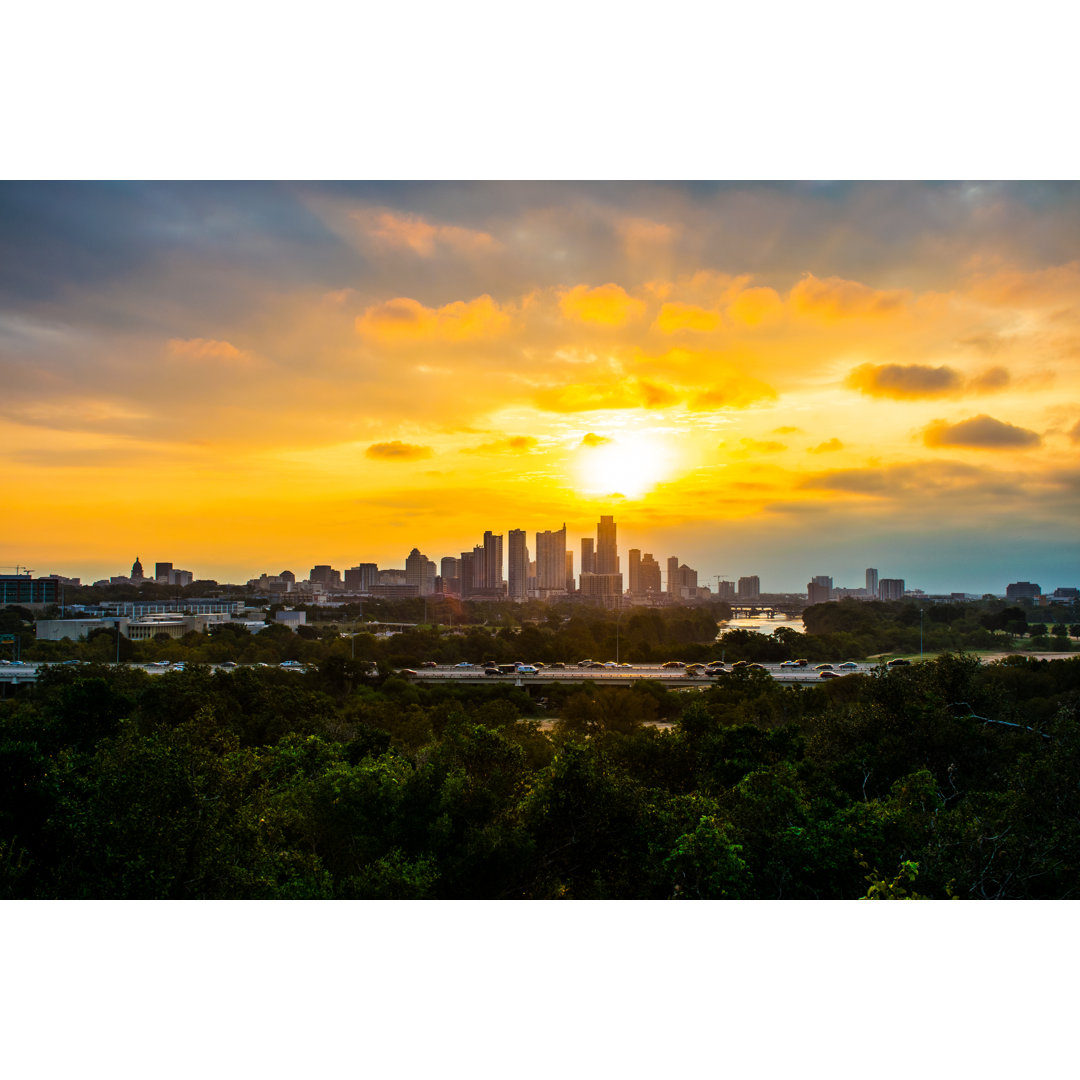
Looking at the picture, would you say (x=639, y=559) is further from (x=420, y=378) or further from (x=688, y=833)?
(x=688, y=833)

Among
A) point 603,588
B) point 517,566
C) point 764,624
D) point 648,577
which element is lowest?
point 764,624

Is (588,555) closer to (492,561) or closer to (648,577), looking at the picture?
(648,577)

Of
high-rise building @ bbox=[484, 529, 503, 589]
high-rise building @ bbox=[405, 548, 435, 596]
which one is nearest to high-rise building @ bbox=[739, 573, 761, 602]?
high-rise building @ bbox=[484, 529, 503, 589]

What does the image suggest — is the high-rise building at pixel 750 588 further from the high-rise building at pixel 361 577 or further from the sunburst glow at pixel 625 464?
the high-rise building at pixel 361 577

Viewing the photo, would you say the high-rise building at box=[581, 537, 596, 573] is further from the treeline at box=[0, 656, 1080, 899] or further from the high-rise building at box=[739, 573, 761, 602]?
the treeline at box=[0, 656, 1080, 899]

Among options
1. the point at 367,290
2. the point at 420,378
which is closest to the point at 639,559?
the point at 420,378

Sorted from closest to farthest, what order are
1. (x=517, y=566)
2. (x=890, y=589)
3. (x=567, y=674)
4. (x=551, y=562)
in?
(x=890, y=589) < (x=551, y=562) < (x=517, y=566) < (x=567, y=674)

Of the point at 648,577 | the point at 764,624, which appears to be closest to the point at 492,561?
the point at 648,577
